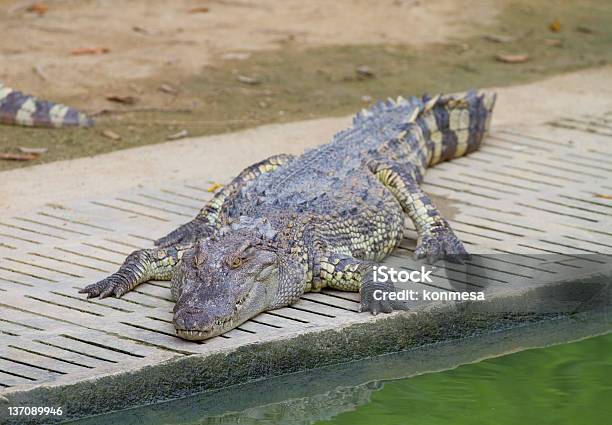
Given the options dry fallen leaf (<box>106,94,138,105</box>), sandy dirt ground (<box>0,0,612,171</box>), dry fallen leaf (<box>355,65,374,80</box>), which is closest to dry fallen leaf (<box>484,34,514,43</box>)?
sandy dirt ground (<box>0,0,612,171</box>)

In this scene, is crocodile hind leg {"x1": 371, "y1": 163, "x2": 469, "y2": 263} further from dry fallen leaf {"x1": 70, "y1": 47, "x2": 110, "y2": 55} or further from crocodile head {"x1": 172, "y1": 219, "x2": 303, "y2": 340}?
dry fallen leaf {"x1": 70, "y1": 47, "x2": 110, "y2": 55}

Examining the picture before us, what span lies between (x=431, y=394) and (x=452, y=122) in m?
2.96

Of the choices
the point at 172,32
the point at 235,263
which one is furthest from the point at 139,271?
the point at 172,32

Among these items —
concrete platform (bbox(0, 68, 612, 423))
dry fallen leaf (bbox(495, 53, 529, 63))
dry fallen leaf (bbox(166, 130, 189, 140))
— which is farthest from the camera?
dry fallen leaf (bbox(495, 53, 529, 63))

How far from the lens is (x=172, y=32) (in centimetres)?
1140

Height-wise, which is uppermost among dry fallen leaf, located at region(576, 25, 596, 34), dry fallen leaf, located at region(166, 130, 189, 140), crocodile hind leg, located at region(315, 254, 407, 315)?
dry fallen leaf, located at region(576, 25, 596, 34)

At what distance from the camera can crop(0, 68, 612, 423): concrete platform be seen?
524cm

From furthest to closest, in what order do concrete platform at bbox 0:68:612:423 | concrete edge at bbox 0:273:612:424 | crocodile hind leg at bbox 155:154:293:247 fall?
crocodile hind leg at bbox 155:154:293:247, concrete platform at bbox 0:68:612:423, concrete edge at bbox 0:273:612:424

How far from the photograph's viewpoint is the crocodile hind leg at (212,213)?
21.8 feet

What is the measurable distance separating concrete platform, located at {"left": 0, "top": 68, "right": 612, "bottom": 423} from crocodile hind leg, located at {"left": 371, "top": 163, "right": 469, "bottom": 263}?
4.9 inches

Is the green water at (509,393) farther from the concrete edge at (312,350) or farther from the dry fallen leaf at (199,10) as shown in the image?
the dry fallen leaf at (199,10)

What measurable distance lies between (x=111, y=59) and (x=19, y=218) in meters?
3.74

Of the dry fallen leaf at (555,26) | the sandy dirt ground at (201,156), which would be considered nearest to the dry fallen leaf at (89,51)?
the sandy dirt ground at (201,156)

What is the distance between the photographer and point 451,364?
19.4 ft
